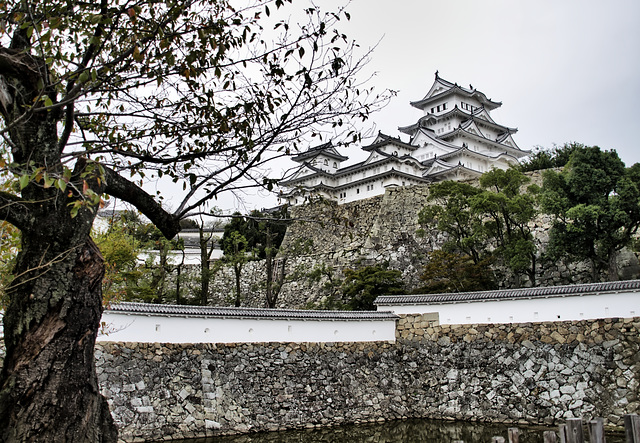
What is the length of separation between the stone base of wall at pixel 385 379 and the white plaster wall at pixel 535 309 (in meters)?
0.18

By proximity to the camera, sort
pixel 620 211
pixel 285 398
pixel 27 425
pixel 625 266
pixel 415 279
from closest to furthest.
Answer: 1. pixel 27 425
2. pixel 285 398
3. pixel 620 211
4. pixel 625 266
5. pixel 415 279

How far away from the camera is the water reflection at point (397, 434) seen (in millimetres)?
9141

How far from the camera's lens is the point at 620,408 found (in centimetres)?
962

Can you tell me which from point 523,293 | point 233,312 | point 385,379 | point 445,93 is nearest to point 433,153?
point 445,93

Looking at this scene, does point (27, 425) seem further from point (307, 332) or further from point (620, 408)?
point (620, 408)

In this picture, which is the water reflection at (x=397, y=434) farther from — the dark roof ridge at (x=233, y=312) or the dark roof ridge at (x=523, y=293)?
the dark roof ridge at (x=523, y=293)

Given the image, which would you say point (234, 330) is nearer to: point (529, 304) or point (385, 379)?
point (385, 379)

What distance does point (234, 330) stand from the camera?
34.0ft

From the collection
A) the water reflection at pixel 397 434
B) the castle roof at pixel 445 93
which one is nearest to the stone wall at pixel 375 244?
the water reflection at pixel 397 434

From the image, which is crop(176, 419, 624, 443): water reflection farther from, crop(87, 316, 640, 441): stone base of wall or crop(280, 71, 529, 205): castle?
crop(280, 71, 529, 205): castle

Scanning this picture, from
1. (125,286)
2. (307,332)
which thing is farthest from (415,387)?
(125,286)

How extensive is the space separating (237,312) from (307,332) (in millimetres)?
1771

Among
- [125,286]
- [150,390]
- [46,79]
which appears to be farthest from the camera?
[125,286]

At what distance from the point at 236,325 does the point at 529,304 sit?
643 centimetres
